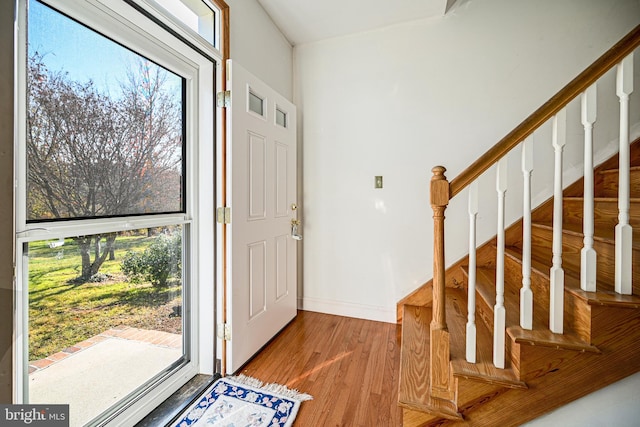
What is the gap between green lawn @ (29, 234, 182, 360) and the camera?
0.99 m

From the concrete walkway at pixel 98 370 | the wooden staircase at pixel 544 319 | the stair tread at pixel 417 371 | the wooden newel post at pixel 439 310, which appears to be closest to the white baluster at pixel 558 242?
the wooden staircase at pixel 544 319

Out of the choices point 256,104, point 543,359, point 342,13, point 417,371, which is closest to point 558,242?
point 543,359

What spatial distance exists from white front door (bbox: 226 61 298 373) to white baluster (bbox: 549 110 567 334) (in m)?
1.59

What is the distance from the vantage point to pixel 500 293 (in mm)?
1155

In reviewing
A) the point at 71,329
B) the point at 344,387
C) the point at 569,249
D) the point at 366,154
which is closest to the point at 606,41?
the point at 569,249

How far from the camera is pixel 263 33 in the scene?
2121mm

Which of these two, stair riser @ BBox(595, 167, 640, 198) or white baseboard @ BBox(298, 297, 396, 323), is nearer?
stair riser @ BBox(595, 167, 640, 198)

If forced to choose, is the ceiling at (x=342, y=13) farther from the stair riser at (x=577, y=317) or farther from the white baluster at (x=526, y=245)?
the stair riser at (x=577, y=317)

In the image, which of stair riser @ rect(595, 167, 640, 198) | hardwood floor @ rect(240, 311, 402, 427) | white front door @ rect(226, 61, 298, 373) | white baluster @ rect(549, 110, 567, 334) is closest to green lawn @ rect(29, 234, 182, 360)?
white front door @ rect(226, 61, 298, 373)

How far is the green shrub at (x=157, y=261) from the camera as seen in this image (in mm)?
1362

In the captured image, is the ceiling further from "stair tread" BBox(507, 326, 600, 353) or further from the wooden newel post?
"stair tread" BBox(507, 326, 600, 353)

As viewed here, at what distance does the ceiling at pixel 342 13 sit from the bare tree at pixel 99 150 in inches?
48.0

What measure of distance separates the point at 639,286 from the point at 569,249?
1.46ft

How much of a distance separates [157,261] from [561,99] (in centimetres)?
210
